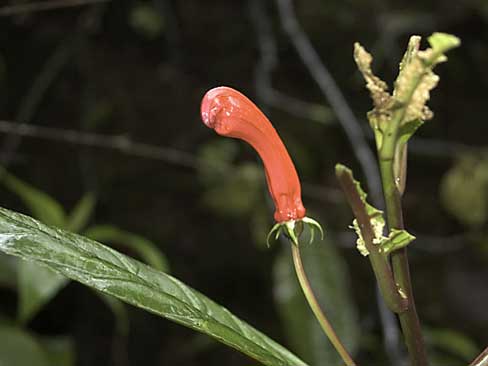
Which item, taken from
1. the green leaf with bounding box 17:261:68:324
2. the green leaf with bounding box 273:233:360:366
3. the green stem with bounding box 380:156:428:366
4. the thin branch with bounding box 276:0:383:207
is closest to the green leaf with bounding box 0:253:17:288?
the green leaf with bounding box 17:261:68:324

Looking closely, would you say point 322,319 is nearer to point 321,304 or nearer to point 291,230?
point 291,230

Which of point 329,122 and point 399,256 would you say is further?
point 329,122

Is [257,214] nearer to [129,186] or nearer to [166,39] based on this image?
[129,186]

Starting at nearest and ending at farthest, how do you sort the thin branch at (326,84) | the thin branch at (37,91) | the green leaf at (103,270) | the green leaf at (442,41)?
the green leaf at (442,41), the green leaf at (103,270), the thin branch at (326,84), the thin branch at (37,91)

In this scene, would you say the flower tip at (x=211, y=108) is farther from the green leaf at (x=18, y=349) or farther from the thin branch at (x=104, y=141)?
the thin branch at (x=104, y=141)

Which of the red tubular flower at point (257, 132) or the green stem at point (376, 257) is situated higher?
the red tubular flower at point (257, 132)

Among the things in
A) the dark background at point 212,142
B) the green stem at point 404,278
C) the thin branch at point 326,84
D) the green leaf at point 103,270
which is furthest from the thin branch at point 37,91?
the green stem at point 404,278

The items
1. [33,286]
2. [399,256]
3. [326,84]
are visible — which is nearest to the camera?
[399,256]

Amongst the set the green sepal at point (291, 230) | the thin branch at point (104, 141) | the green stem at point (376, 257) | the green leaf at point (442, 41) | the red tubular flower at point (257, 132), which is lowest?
the green stem at point (376, 257)

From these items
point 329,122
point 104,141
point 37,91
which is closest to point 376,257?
point 104,141
